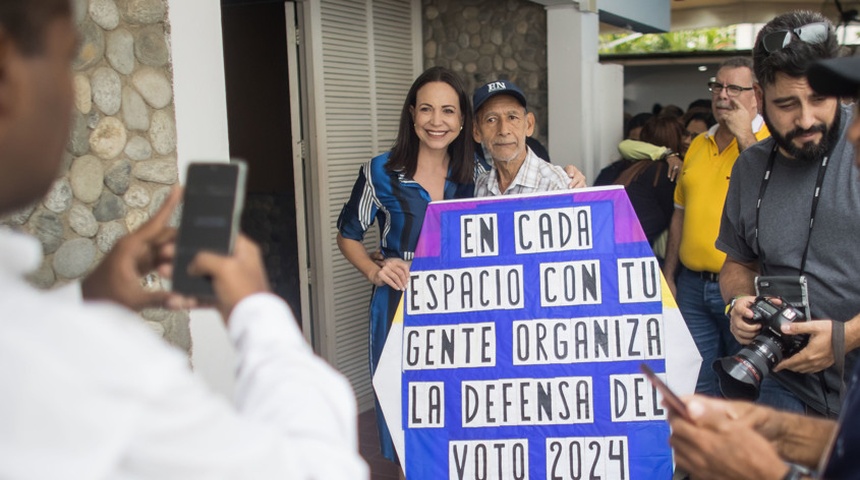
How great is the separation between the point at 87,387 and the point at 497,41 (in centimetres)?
524

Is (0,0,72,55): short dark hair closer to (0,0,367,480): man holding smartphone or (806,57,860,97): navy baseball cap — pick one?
(0,0,367,480): man holding smartphone

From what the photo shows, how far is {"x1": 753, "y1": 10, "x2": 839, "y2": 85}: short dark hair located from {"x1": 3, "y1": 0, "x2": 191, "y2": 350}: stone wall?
6.52 feet

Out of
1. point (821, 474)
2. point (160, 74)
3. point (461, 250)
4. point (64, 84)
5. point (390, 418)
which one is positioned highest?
point (160, 74)

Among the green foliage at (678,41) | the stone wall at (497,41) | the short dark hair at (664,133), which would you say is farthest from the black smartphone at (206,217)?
the green foliage at (678,41)

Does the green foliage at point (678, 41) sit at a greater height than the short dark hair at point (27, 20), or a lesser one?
greater

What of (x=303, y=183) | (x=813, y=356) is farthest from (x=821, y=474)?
(x=303, y=183)

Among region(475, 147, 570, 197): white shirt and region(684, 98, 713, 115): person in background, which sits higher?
region(684, 98, 713, 115): person in background

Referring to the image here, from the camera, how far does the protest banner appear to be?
2980 mm

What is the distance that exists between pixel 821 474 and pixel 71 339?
1.22 metres

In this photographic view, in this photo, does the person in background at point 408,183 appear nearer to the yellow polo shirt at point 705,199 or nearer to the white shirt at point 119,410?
the yellow polo shirt at point 705,199

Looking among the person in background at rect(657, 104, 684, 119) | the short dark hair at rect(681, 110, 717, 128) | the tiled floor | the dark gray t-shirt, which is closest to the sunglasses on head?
the dark gray t-shirt

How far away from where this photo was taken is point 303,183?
195 inches

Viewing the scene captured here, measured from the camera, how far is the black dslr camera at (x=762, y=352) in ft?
8.19

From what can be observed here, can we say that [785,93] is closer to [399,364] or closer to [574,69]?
[399,364]
